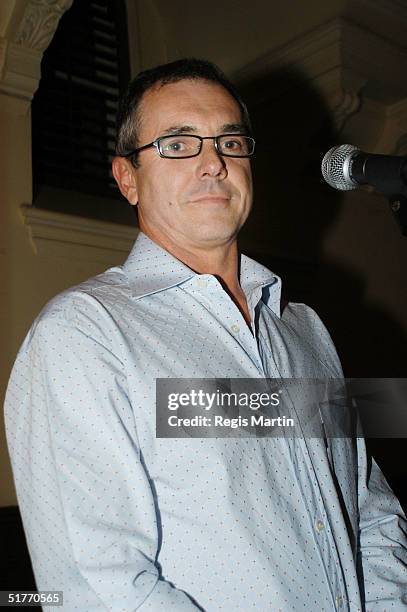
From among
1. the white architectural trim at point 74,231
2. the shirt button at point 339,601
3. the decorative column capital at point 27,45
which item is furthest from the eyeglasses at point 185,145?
the decorative column capital at point 27,45

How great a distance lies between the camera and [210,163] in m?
1.32

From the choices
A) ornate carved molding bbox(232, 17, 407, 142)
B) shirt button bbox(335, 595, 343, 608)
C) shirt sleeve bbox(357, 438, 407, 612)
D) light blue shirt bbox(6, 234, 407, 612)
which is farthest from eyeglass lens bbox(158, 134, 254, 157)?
ornate carved molding bbox(232, 17, 407, 142)

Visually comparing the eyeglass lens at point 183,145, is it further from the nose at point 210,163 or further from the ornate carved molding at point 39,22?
the ornate carved molding at point 39,22

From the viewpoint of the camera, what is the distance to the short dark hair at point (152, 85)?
4.57 feet

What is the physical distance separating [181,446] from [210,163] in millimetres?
518

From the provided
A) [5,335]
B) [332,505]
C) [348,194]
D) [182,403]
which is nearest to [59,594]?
[182,403]

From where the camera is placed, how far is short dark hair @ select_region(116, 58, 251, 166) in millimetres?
1393

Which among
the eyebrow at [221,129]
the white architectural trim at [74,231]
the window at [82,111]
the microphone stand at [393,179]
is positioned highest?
the window at [82,111]

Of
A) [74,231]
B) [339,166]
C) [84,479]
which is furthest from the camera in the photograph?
[74,231]

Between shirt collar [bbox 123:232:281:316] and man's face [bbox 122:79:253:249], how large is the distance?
0.06 m

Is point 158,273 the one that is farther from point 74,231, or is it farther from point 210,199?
point 74,231

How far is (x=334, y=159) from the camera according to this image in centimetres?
109

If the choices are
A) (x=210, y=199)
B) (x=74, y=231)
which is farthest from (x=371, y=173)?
(x=74, y=231)

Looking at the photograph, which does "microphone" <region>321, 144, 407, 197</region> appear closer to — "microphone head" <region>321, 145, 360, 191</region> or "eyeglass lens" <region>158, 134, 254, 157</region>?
"microphone head" <region>321, 145, 360, 191</region>
